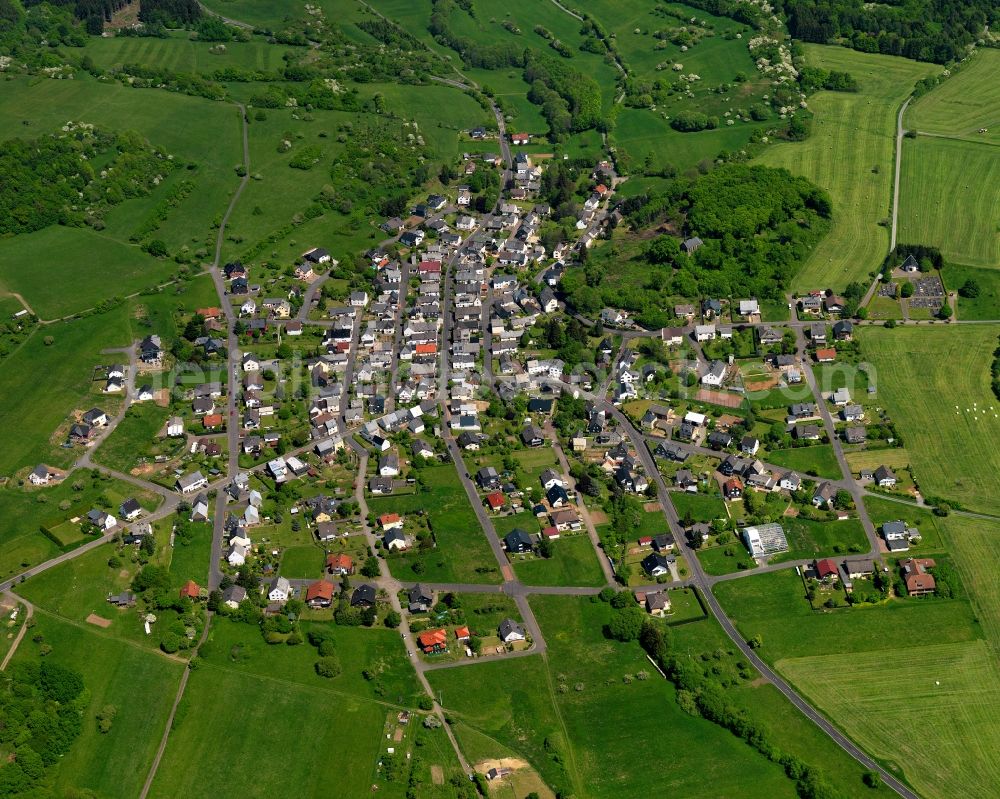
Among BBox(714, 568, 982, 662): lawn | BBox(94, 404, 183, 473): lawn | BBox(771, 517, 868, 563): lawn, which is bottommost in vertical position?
BBox(714, 568, 982, 662): lawn

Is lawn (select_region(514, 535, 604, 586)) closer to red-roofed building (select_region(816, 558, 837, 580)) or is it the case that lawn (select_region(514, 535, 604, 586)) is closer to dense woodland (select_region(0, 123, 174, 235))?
red-roofed building (select_region(816, 558, 837, 580))

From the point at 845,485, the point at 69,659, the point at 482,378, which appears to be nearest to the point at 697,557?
the point at 845,485

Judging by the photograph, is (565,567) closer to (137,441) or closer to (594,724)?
(594,724)

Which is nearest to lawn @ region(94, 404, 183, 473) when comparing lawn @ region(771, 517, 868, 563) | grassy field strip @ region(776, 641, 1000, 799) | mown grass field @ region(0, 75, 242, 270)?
mown grass field @ region(0, 75, 242, 270)

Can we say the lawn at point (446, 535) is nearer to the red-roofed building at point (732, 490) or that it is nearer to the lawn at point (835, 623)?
the lawn at point (835, 623)

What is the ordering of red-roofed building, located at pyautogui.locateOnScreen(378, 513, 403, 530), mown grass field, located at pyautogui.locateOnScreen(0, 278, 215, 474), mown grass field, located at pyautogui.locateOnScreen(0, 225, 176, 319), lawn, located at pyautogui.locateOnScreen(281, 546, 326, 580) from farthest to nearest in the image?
1. mown grass field, located at pyautogui.locateOnScreen(0, 225, 176, 319)
2. mown grass field, located at pyautogui.locateOnScreen(0, 278, 215, 474)
3. red-roofed building, located at pyautogui.locateOnScreen(378, 513, 403, 530)
4. lawn, located at pyautogui.locateOnScreen(281, 546, 326, 580)

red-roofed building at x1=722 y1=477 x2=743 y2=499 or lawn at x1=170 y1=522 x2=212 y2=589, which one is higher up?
red-roofed building at x1=722 y1=477 x2=743 y2=499

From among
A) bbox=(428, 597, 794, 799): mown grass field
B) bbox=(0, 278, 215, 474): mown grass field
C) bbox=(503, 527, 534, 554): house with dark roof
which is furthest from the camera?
bbox=(0, 278, 215, 474): mown grass field

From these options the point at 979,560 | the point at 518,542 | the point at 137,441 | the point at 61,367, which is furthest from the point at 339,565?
the point at 979,560

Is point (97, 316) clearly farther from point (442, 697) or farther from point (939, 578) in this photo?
point (939, 578)
